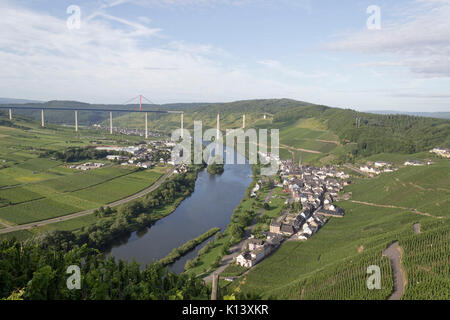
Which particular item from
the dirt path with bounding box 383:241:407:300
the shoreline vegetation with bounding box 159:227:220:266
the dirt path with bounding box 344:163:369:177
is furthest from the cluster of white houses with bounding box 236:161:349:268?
the dirt path with bounding box 383:241:407:300

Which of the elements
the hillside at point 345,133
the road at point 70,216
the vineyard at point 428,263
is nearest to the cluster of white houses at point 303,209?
the vineyard at point 428,263

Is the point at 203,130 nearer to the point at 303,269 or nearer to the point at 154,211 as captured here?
the point at 154,211

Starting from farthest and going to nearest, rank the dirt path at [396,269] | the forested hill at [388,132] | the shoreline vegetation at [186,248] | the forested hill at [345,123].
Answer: the forested hill at [345,123]
the forested hill at [388,132]
the shoreline vegetation at [186,248]
the dirt path at [396,269]

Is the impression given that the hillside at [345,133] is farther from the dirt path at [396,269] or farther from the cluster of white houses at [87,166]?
the cluster of white houses at [87,166]

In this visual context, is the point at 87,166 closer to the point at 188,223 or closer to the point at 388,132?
the point at 188,223

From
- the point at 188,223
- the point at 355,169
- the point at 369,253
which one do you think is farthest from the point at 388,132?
the point at 369,253
